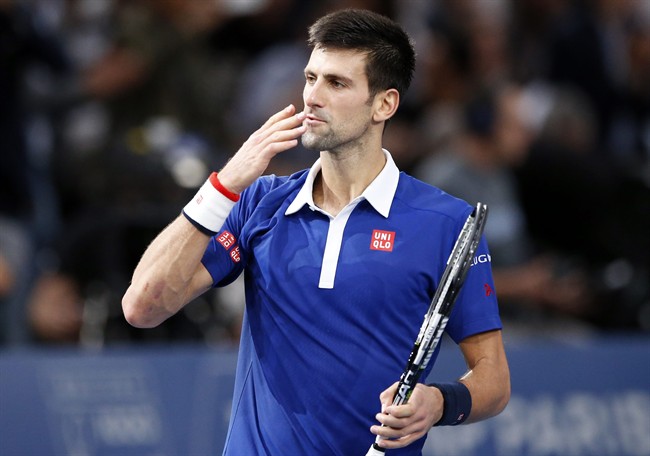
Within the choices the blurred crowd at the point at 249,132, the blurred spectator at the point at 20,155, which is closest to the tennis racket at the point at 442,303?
the blurred crowd at the point at 249,132

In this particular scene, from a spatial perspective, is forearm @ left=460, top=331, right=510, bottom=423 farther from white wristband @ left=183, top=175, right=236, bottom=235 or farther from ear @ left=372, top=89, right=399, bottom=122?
white wristband @ left=183, top=175, right=236, bottom=235

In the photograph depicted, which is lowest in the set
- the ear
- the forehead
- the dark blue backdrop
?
the dark blue backdrop

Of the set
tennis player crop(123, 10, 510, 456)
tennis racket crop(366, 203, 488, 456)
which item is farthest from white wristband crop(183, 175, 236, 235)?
tennis racket crop(366, 203, 488, 456)

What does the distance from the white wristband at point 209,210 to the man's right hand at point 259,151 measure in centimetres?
5

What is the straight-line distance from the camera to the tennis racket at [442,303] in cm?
411

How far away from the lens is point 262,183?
4680 millimetres

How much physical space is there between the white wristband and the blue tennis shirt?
23cm

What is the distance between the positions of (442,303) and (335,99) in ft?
2.70

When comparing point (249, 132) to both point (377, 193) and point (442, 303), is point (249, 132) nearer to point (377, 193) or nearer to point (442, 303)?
point (377, 193)

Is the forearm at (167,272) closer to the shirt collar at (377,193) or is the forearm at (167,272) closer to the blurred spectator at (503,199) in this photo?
the shirt collar at (377,193)

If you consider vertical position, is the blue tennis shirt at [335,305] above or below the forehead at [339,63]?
below

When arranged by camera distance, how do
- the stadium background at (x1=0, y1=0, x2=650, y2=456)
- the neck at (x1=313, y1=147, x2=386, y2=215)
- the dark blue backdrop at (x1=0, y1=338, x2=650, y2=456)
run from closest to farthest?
the neck at (x1=313, y1=147, x2=386, y2=215) < the dark blue backdrop at (x1=0, y1=338, x2=650, y2=456) < the stadium background at (x1=0, y1=0, x2=650, y2=456)

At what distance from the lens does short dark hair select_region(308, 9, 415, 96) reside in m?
4.43

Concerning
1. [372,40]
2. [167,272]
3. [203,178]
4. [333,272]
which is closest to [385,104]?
[372,40]
